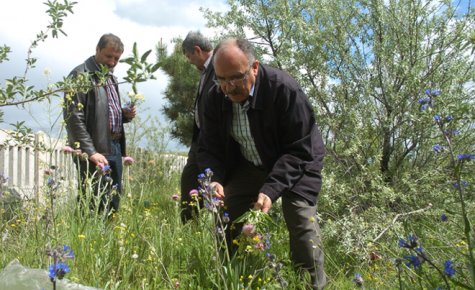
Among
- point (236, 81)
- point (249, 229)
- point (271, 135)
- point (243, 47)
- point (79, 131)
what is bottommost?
point (249, 229)

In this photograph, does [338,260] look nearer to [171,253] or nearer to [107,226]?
[171,253]

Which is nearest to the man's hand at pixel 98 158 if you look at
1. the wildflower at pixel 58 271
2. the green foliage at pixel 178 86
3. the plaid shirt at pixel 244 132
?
the plaid shirt at pixel 244 132

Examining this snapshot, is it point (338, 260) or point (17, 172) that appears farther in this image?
point (17, 172)

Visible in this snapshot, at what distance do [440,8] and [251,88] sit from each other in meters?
2.82

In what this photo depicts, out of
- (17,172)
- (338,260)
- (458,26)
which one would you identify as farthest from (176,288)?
(17,172)

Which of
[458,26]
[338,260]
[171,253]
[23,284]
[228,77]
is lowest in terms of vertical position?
[338,260]

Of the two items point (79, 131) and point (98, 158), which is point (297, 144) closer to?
point (98, 158)

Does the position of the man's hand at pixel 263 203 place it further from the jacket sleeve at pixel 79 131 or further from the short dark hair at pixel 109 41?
the short dark hair at pixel 109 41

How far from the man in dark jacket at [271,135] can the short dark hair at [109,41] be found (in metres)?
1.18

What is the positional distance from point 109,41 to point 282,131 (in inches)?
68.4

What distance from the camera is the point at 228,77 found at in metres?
2.83

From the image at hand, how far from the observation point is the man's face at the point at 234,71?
2.78m

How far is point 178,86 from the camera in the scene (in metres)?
16.8

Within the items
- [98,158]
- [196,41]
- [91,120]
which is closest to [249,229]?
[98,158]
